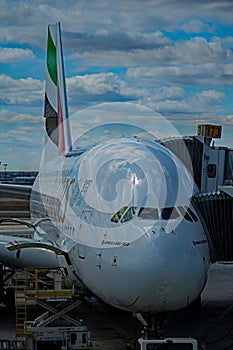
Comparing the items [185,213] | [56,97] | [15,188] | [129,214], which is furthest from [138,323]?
[56,97]

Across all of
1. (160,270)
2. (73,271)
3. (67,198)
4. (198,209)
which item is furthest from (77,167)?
(160,270)

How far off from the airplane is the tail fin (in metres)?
9.42

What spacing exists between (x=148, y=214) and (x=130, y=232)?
52 cm

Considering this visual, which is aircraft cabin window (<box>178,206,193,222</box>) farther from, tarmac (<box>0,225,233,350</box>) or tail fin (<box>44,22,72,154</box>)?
tail fin (<box>44,22,72,154</box>)

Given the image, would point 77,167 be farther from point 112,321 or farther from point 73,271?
point 112,321

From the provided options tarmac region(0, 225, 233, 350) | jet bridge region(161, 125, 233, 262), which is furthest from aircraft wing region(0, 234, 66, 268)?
jet bridge region(161, 125, 233, 262)

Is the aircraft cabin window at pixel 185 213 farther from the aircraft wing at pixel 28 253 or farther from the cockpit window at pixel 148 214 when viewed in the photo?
the aircraft wing at pixel 28 253

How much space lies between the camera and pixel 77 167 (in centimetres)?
1786

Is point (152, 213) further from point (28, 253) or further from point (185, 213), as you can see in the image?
point (28, 253)

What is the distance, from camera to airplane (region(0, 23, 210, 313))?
43.6 ft

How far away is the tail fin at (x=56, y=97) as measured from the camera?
27.9 meters

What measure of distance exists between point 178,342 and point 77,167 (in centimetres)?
576

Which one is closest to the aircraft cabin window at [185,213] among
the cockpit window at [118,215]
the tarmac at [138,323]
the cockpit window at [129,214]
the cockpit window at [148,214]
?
the cockpit window at [148,214]

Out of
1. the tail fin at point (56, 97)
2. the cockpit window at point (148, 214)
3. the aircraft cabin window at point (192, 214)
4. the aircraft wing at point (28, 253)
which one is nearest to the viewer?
the cockpit window at point (148, 214)
